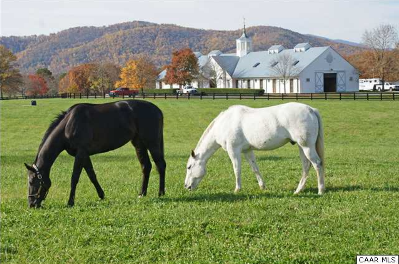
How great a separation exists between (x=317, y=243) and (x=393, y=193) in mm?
3459

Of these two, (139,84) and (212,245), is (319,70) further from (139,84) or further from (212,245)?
(212,245)

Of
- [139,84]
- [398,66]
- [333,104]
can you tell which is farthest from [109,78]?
[333,104]

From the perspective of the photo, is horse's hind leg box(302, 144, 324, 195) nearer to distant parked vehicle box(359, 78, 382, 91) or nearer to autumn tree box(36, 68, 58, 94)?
distant parked vehicle box(359, 78, 382, 91)

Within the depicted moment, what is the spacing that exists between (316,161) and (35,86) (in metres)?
107

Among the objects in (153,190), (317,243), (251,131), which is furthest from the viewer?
(153,190)

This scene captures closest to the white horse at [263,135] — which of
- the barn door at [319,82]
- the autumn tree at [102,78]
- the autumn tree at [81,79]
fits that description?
the barn door at [319,82]

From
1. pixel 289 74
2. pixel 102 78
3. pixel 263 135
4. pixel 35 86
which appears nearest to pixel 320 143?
pixel 263 135

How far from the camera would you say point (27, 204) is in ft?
29.2

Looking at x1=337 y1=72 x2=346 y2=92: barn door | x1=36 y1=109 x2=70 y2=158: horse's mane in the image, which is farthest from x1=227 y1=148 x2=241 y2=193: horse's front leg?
x1=337 y1=72 x2=346 y2=92: barn door

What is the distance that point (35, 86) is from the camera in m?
109

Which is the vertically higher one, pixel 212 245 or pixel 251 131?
pixel 251 131

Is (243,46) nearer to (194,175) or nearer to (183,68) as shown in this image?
(183,68)

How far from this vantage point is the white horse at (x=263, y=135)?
916 centimetres

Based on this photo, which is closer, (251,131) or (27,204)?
(27,204)
